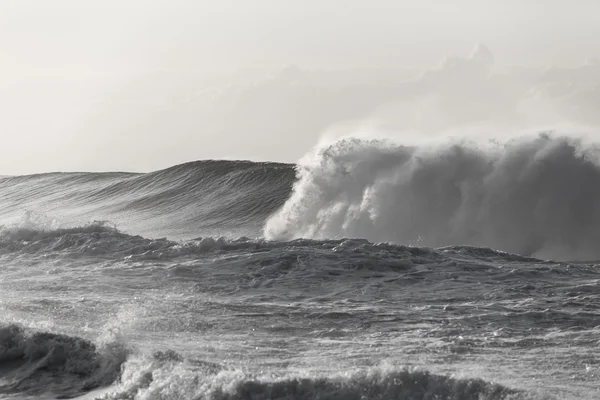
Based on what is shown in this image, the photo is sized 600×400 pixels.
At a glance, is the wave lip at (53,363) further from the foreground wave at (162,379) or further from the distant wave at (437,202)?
the distant wave at (437,202)

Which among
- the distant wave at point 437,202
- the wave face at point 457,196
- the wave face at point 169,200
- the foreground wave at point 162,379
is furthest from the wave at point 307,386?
the wave face at point 169,200

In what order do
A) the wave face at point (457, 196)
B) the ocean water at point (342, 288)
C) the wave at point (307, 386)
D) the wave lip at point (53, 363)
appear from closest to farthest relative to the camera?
the wave at point (307, 386) → the ocean water at point (342, 288) → the wave lip at point (53, 363) → the wave face at point (457, 196)

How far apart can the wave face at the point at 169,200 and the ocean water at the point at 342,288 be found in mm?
149

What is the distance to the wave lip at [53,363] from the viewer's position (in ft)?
25.3

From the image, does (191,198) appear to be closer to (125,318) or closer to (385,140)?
(385,140)

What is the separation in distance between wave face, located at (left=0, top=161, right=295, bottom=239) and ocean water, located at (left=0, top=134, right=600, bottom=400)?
0.15 m

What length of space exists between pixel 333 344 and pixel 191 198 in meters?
16.2

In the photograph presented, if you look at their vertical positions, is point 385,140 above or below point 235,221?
above

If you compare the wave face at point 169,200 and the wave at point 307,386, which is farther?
the wave face at point 169,200

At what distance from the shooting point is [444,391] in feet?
21.9

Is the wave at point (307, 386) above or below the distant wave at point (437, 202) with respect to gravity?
below

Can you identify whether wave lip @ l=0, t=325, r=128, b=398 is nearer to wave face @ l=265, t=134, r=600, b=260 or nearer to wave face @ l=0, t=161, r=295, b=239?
wave face @ l=265, t=134, r=600, b=260

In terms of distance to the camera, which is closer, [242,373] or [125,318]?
[242,373]

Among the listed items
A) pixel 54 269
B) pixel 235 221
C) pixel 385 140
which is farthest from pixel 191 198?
pixel 54 269
